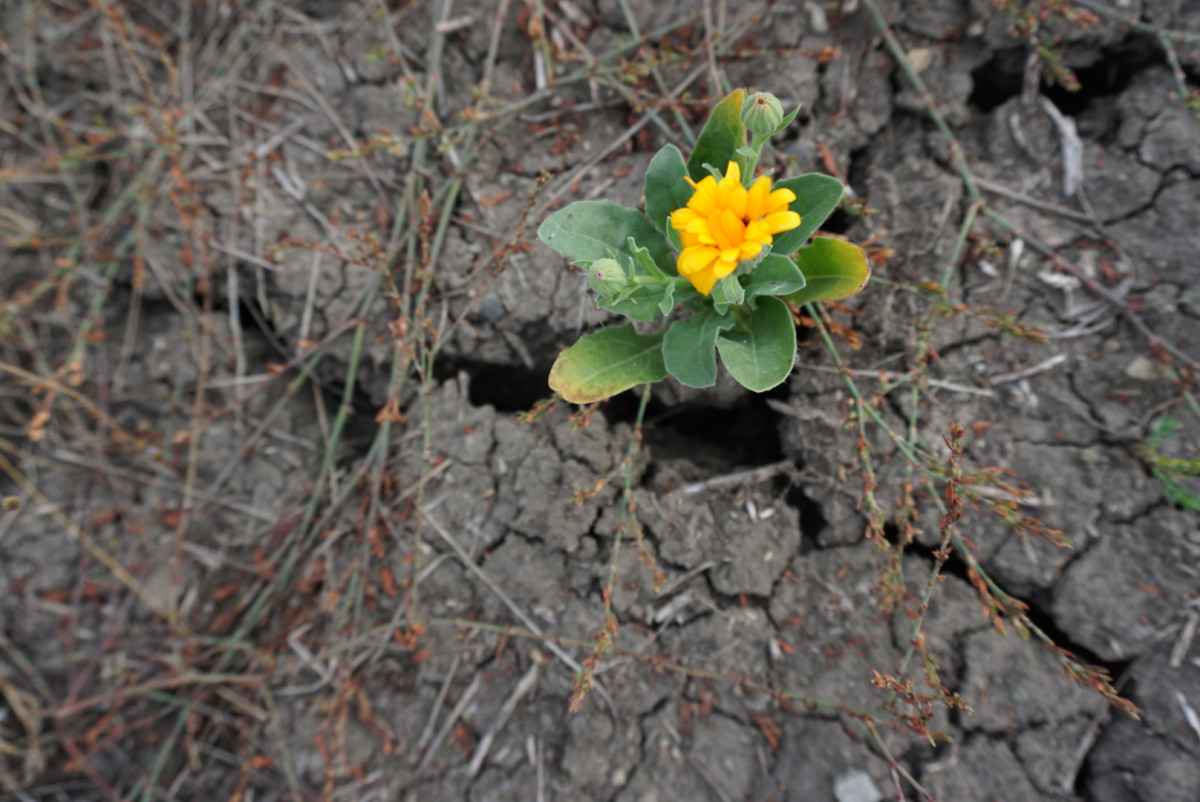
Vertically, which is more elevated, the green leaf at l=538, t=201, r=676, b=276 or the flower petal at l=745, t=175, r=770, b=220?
the flower petal at l=745, t=175, r=770, b=220

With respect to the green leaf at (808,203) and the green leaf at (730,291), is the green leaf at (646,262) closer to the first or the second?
the green leaf at (730,291)

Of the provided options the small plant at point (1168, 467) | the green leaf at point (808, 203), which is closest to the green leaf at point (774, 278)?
the green leaf at point (808, 203)

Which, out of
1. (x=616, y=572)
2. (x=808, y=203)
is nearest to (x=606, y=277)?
(x=808, y=203)

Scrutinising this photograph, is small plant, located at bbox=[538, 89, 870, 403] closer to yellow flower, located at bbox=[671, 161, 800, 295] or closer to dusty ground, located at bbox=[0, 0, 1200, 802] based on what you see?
yellow flower, located at bbox=[671, 161, 800, 295]

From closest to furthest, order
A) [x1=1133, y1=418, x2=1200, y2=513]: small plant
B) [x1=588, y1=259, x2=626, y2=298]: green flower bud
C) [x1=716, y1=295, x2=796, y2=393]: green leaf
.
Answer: [x1=588, y1=259, x2=626, y2=298]: green flower bud < [x1=716, y1=295, x2=796, y2=393]: green leaf < [x1=1133, y1=418, x2=1200, y2=513]: small plant

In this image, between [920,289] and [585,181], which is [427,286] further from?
[920,289]

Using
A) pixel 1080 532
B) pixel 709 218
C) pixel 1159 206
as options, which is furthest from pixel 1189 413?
pixel 709 218

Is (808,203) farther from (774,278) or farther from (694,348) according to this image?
(694,348)

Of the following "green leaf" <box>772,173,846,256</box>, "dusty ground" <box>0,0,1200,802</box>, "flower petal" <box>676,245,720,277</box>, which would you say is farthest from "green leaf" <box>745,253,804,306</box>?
"dusty ground" <box>0,0,1200,802</box>
